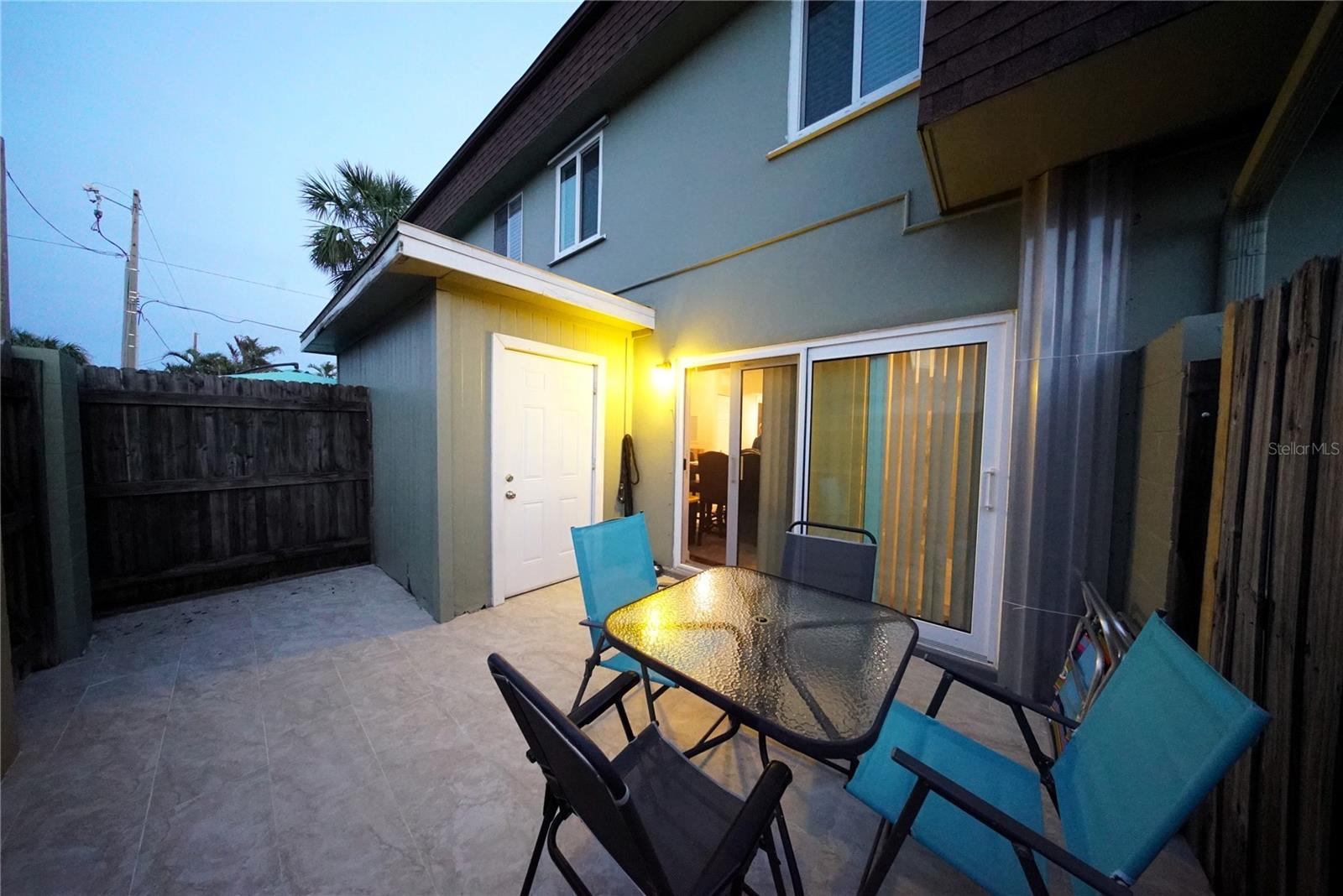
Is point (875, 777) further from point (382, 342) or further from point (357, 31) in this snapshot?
point (357, 31)

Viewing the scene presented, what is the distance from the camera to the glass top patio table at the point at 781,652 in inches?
47.3

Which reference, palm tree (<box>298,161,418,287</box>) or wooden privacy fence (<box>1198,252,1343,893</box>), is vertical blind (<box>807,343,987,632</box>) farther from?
palm tree (<box>298,161,418,287</box>)

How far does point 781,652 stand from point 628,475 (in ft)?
9.71

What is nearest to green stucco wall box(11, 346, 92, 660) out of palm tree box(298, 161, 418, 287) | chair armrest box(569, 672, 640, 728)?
chair armrest box(569, 672, 640, 728)

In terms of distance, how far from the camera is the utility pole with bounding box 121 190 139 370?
8.20 m

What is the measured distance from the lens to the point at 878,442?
299 cm

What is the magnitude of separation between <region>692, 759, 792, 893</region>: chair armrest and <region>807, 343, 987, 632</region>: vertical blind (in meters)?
2.31

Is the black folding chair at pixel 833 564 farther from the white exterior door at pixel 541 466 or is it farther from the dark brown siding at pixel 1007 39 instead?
the white exterior door at pixel 541 466

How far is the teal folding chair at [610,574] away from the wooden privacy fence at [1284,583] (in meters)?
1.85

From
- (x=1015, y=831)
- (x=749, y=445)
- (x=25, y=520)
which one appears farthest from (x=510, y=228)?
(x=1015, y=831)

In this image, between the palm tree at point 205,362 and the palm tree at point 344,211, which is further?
the palm tree at point 205,362

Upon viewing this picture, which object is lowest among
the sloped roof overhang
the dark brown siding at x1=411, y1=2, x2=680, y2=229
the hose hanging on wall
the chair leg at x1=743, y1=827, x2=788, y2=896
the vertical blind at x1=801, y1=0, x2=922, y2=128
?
the chair leg at x1=743, y1=827, x2=788, y2=896

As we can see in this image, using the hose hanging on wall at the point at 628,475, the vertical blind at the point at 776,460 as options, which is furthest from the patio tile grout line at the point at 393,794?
the vertical blind at the point at 776,460

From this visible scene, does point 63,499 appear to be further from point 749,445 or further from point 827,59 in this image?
point 827,59
